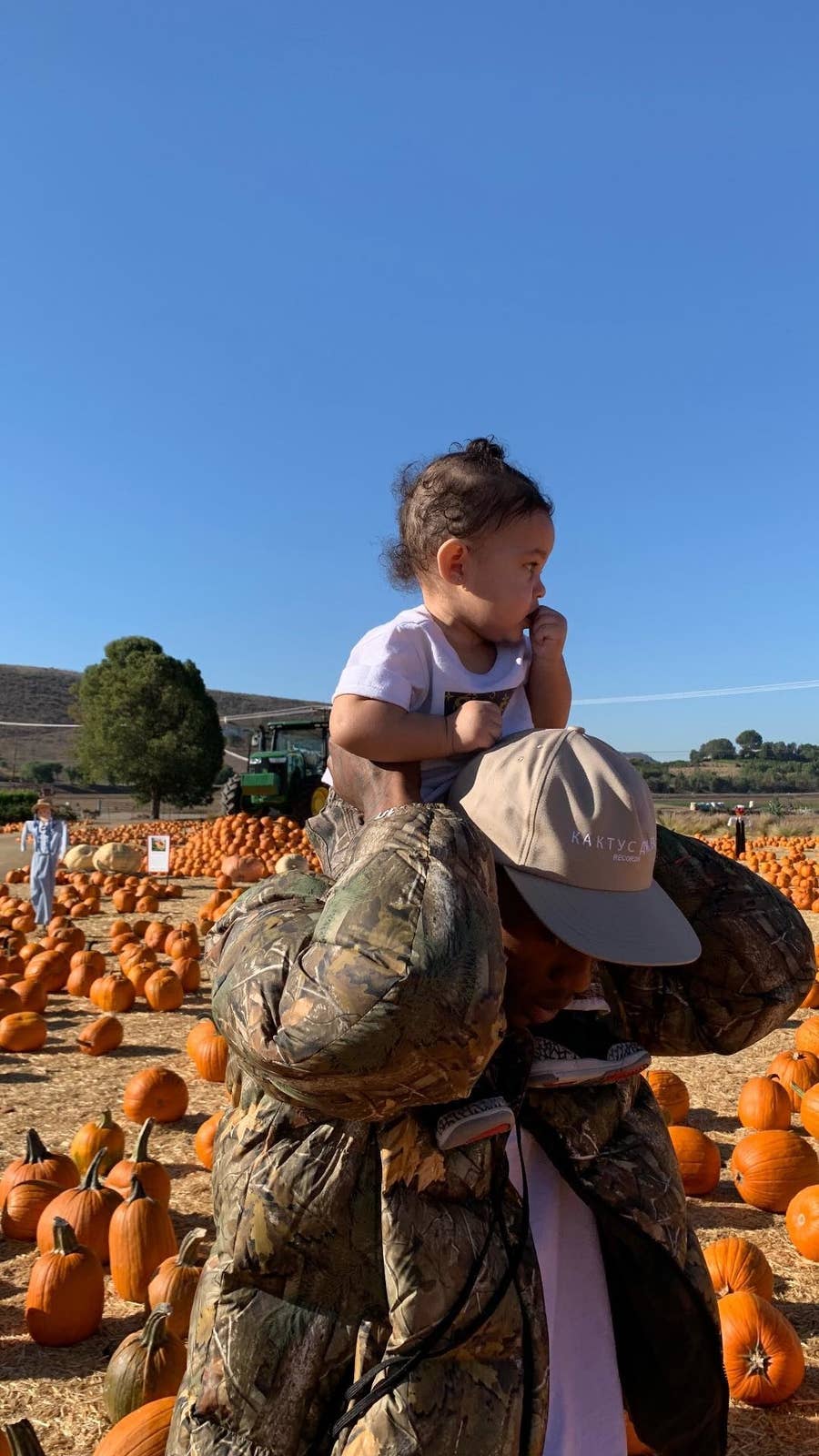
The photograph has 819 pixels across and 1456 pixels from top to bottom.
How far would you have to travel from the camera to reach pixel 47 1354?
11.0 ft

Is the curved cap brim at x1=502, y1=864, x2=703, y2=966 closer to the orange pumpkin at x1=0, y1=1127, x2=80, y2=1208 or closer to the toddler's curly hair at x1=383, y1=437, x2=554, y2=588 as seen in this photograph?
the toddler's curly hair at x1=383, y1=437, x2=554, y2=588

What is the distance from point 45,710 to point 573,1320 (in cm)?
10133

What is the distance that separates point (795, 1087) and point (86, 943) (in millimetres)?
7629

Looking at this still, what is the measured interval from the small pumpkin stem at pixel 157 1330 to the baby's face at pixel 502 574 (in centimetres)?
226

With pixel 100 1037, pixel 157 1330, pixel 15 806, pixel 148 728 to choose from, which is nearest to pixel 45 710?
pixel 148 728

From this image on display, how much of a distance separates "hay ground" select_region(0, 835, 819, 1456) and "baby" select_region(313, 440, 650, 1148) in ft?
7.10

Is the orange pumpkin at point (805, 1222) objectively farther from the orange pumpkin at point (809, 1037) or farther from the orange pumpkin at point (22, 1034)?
the orange pumpkin at point (22, 1034)

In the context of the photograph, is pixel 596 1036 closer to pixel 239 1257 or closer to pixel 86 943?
pixel 239 1257

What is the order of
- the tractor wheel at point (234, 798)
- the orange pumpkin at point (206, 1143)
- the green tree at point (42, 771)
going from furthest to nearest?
the green tree at point (42, 771)
the tractor wheel at point (234, 798)
the orange pumpkin at point (206, 1143)

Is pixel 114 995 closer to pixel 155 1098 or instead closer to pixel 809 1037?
pixel 155 1098

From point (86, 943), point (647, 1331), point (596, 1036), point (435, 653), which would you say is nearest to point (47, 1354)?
point (647, 1331)

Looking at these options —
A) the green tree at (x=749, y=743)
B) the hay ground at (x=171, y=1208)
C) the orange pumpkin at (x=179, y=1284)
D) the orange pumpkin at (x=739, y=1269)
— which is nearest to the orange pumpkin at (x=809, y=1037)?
the hay ground at (x=171, y=1208)

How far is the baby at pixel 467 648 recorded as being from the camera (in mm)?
1801

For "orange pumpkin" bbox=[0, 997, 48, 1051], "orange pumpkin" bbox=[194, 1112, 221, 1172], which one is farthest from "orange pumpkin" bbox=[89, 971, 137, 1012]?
"orange pumpkin" bbox=[194, 1112, 221, 1172]
